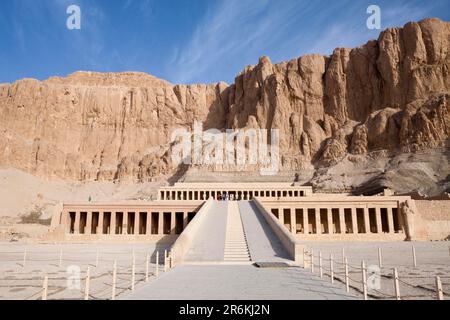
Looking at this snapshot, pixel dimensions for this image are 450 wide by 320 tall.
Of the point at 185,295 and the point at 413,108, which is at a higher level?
the point at 413,108

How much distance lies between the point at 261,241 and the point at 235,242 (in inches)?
57.2

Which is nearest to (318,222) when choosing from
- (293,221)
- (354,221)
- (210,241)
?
(293,221)

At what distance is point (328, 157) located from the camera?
238 feet

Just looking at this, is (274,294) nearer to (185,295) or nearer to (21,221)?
(185,295)

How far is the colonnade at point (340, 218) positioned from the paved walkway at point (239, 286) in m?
21.9

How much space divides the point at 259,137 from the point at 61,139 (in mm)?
56318

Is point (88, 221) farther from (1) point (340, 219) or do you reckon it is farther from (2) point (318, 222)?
(1) point (340, 219)

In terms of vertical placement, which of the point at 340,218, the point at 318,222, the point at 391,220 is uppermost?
the point at 340,218

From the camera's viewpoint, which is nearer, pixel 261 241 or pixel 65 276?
pixel 65 276

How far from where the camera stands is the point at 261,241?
19453mm

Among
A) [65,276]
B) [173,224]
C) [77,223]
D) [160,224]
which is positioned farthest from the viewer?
[77,223]

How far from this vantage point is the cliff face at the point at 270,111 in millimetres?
69625

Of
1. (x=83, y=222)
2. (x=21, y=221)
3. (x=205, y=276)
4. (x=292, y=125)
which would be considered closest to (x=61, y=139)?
(x=21, y=221)

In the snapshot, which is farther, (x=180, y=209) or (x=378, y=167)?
(x=378, y=167)
